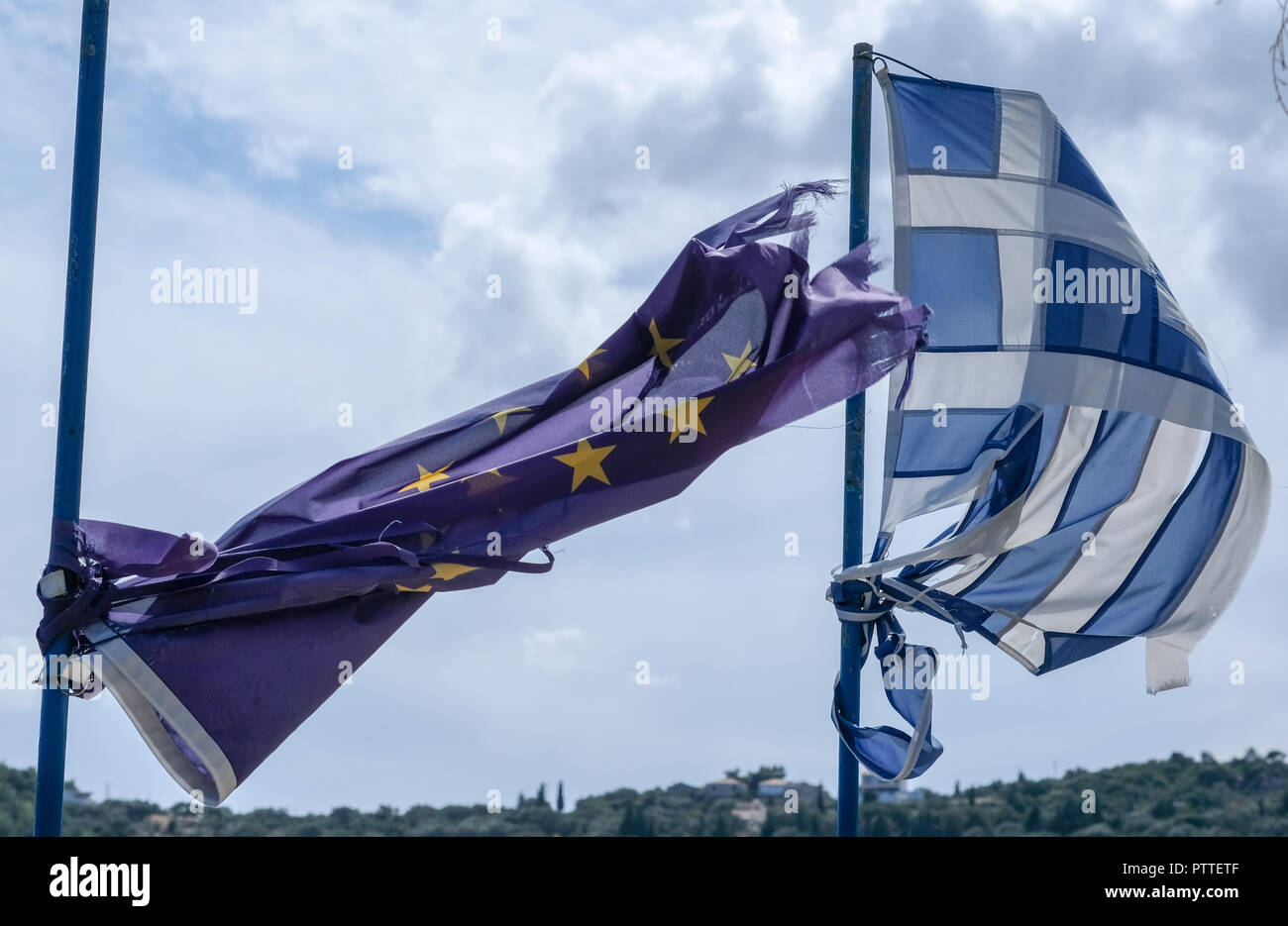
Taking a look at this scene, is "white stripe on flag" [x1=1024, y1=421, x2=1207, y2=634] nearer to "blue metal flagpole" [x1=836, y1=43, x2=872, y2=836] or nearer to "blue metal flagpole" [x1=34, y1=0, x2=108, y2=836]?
"blue metal flagpole" [x1=836, y1=43, x2=872, y2=836]

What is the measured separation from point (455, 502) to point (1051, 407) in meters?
3.68

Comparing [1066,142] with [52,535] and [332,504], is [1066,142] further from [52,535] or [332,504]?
[52,535]

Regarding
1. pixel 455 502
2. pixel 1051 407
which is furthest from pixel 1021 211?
pixel 455 502

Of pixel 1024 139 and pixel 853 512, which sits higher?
pixel 1024 139

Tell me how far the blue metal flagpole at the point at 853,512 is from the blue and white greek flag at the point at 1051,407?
43 cm

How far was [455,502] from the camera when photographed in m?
7.46

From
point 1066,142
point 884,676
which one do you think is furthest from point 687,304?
point 1066,142

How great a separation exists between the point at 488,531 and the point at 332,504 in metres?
0.77

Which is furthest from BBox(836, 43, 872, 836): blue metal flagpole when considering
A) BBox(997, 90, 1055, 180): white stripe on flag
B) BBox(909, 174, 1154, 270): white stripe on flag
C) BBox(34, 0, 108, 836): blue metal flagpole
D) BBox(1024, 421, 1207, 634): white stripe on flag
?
BBox(34, 0, 108, 836): blue metal flagpole

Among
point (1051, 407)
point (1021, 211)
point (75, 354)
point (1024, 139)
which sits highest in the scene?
point (1024, 139)

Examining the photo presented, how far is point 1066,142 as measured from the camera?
9.19m

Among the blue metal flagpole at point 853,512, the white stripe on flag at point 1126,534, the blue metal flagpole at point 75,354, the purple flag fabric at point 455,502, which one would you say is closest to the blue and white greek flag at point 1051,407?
the white stripe on flag at point 1126,534

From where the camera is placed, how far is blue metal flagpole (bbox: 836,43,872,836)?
798 centimetres

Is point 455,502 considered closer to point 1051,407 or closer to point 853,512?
point 853,512
